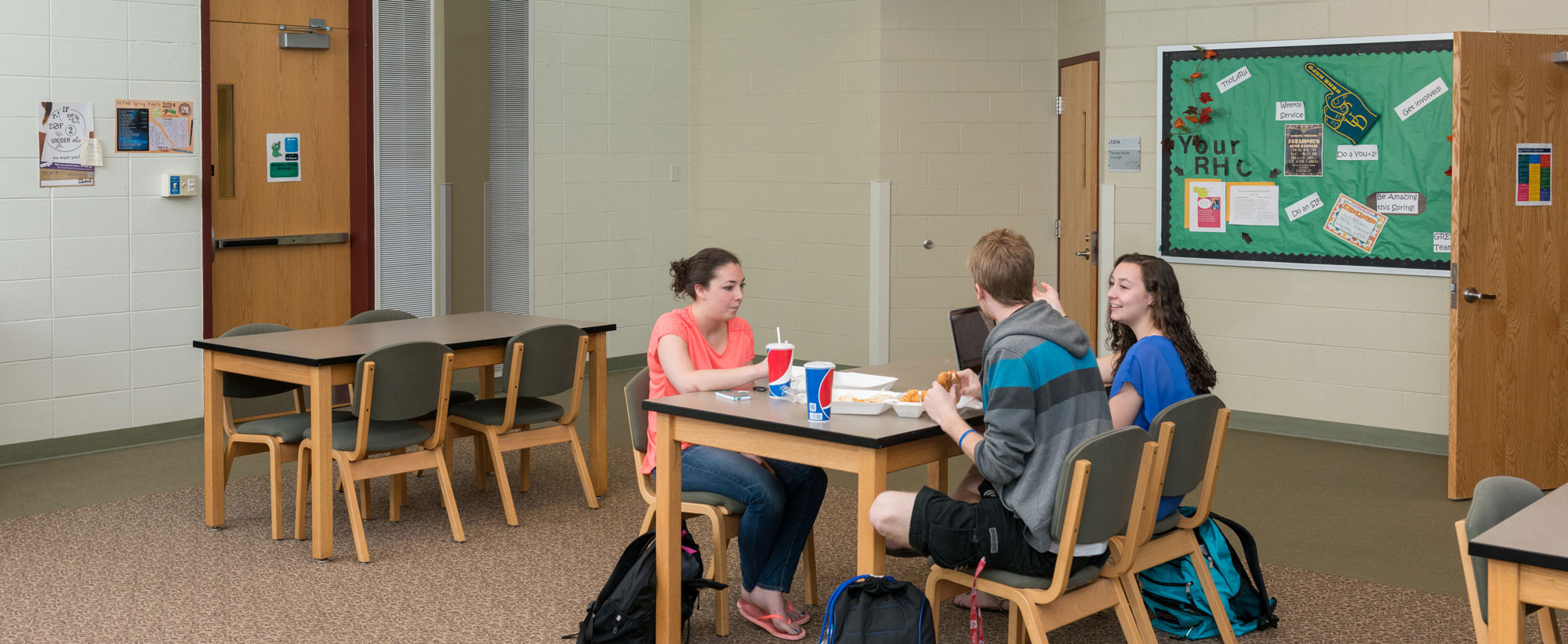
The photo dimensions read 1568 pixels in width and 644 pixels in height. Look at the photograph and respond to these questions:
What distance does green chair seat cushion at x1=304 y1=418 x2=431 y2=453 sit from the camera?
4.25 m

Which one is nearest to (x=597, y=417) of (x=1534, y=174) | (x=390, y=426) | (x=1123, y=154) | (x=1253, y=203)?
(x=390, y=426)

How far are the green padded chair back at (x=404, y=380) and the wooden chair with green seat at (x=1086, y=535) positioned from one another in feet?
6.66

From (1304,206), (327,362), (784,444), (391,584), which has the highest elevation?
(1304,206)

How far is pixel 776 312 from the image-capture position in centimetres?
805

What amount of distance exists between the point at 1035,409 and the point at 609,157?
5.41 m

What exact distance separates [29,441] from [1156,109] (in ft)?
17.1

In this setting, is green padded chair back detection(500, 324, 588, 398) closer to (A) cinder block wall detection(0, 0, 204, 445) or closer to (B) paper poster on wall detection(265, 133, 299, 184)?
(A) cinder block wall detection(0, 0, 204, 445)

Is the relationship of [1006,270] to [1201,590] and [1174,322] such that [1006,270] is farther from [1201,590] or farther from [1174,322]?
[1201,590]

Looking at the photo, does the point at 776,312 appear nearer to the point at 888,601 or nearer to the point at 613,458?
the point at 613,458

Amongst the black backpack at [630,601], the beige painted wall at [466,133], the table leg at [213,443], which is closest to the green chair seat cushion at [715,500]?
the black backpack at [630,601]

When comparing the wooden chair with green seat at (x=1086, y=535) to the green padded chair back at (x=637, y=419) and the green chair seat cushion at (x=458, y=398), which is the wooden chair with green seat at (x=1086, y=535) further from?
the green chair seat cushion at (x=458, y=398)

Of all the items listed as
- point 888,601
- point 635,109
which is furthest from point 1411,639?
point 635,109

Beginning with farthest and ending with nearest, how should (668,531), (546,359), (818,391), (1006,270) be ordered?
(546,359) < (668,531) < (818,391) < (1006,270)

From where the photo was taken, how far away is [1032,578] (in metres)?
2.85
